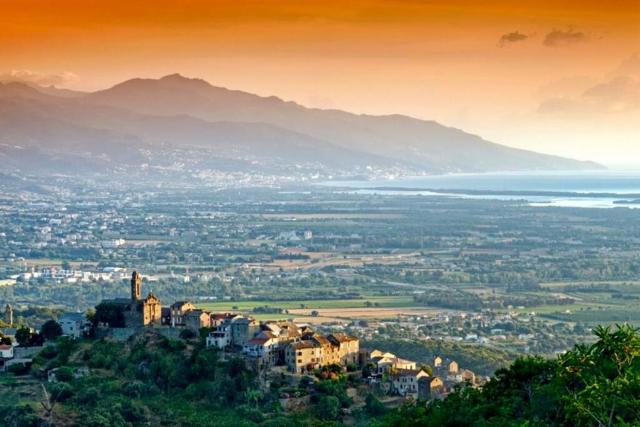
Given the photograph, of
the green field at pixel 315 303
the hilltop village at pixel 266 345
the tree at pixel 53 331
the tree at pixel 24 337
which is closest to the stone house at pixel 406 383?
the hilltop village at pixel 266 345

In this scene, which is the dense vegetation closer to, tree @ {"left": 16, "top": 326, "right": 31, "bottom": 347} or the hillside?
the hillside

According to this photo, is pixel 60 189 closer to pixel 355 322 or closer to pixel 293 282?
pixel 293 282

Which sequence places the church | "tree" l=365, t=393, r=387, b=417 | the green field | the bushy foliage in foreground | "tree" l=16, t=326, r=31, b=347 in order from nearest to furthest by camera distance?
1. the bushy foliage in foreground
2. "tree" l=365, t=393, r=387, b=417
3. the church
4. "tree" l=16, t=326, r=31, b=347
5. the green field

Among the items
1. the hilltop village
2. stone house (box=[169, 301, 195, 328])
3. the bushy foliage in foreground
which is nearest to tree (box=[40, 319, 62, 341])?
the hilltop village

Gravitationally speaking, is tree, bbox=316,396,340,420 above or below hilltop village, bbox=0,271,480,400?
below

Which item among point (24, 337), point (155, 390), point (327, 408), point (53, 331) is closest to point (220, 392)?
point (155, 390)

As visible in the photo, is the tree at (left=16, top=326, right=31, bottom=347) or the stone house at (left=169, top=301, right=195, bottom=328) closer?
the stone house at (left=169, top=301, right=195, bottom=328)
